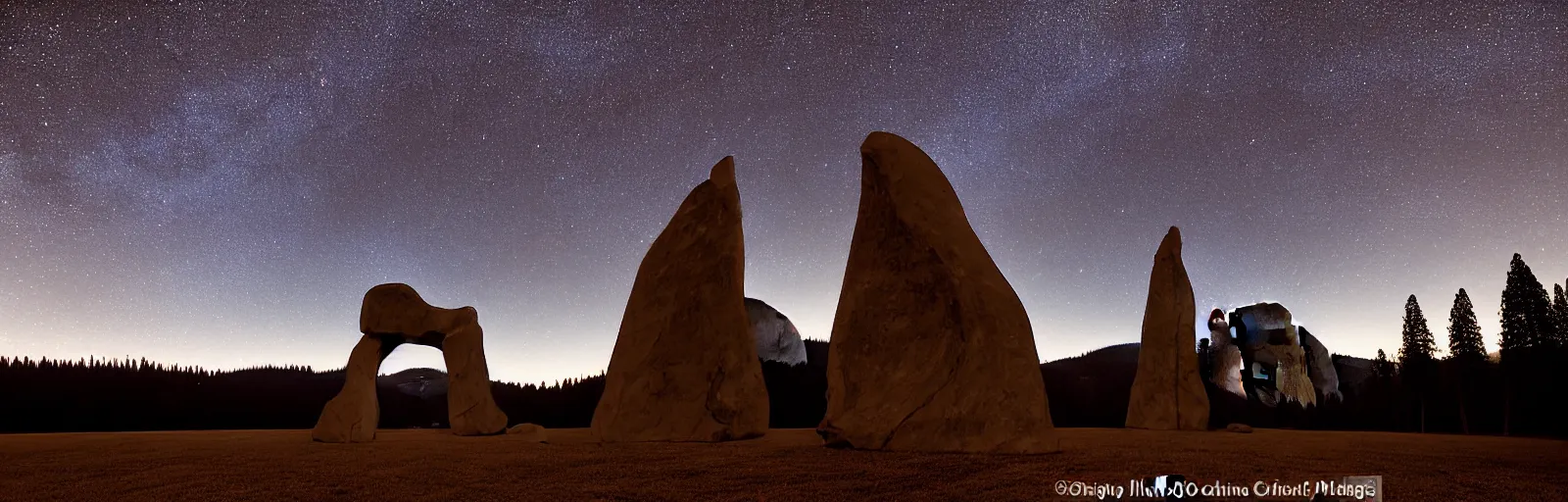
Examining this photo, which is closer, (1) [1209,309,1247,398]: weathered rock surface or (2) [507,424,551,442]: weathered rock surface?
(2) [507,424,551,442]: weathered rock surface

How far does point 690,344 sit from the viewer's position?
489 inches

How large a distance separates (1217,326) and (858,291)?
29773 millimetres

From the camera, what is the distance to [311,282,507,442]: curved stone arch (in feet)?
48.1

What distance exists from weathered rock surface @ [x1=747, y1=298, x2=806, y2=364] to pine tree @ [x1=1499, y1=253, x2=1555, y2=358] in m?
25.2

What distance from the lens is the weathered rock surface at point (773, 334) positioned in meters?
31.4

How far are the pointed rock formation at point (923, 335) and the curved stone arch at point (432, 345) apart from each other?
29.0 ft

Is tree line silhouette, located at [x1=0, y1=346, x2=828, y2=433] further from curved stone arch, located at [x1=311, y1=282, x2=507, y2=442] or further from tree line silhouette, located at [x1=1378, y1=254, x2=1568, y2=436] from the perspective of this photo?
tree line silhouette, located at [x1=1378, y1=254, x2=1568, y2=436]

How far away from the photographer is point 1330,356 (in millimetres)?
35531

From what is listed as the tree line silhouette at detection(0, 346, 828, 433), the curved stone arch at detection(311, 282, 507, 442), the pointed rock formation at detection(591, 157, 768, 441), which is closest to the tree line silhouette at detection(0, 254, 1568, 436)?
the tree line silhouette at detection(0, 346, 828, 433)

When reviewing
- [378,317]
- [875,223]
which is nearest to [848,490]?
[875,223]

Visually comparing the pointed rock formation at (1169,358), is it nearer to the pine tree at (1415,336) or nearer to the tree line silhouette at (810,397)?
the tree line silhouette at (810,397)

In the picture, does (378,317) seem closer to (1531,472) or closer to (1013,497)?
(1013,497)

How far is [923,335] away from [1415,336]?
3131 cm

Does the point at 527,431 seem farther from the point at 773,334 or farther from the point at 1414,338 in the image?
the point at 1414,338
